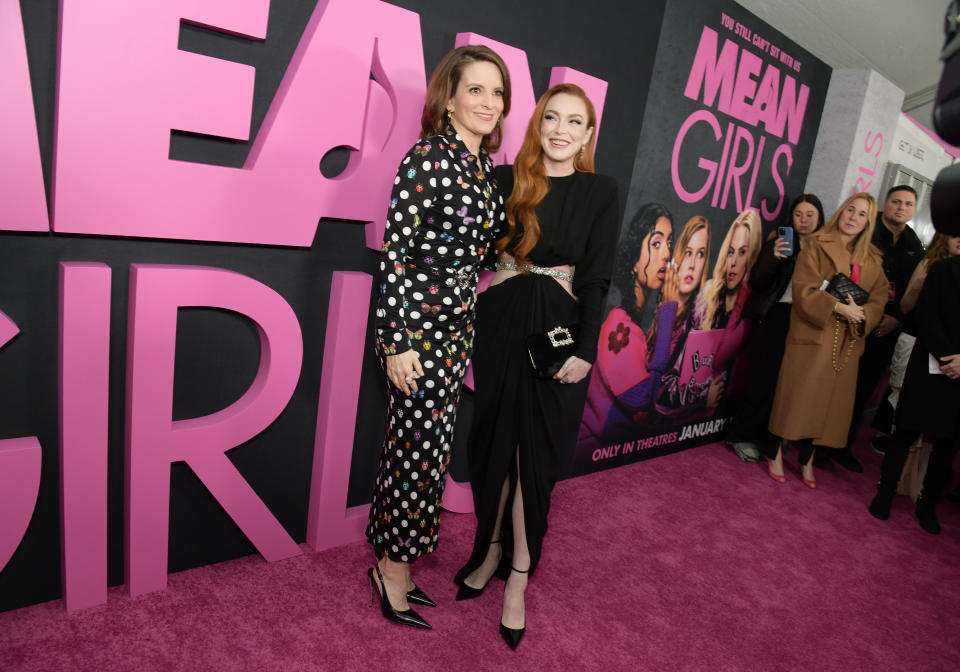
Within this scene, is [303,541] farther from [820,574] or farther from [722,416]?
[722,416]

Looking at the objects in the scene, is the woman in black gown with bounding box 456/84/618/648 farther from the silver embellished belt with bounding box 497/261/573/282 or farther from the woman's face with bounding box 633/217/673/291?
the woman's face with bounding box 633/217/673/291

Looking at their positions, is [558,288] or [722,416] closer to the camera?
[558,288]

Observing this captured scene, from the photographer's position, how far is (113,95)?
1543 millimetres

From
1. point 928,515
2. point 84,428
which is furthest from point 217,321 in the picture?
point 928,515

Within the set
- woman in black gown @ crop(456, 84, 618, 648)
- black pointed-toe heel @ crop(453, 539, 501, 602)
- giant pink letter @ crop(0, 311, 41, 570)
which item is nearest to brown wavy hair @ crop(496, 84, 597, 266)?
woman in black gown @ crop(456, 84, 618, 648)

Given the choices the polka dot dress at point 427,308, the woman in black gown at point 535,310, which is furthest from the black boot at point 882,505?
the polka dot dress at point 427,308

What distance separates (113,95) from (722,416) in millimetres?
3799

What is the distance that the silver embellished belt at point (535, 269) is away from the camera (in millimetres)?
1953

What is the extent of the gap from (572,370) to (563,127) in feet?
2.38

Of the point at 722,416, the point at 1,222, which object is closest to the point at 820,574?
the point at 722,416

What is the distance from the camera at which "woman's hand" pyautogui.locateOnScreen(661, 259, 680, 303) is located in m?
3.40

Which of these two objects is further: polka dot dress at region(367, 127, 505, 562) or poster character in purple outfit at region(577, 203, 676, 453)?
poster character in purple outfit at region(577, 203, 676, 453)

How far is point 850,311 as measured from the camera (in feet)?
10.7

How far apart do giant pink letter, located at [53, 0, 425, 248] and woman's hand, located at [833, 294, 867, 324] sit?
2.43 meters
